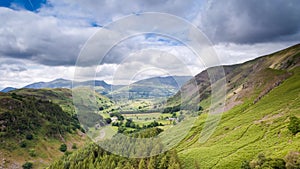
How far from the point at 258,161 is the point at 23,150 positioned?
4145 inches

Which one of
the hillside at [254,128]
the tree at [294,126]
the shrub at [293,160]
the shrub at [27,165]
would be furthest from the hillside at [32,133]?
the shrub at [293,160]

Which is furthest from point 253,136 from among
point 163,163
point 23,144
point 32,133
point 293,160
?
point 32,133

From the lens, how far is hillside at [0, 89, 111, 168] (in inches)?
4232

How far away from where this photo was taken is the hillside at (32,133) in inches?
4232

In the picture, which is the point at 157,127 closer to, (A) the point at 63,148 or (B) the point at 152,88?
(B) the point at 152,88

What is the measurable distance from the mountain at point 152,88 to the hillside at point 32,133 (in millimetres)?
88309

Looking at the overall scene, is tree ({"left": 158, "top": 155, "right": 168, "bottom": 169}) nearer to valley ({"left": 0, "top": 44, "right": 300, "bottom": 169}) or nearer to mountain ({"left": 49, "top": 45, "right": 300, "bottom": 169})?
mountain ({"left": 49, "top": 45, "right": 300, "bottom": 169})

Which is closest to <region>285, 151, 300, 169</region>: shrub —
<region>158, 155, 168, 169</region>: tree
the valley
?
the valley

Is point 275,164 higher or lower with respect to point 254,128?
higher

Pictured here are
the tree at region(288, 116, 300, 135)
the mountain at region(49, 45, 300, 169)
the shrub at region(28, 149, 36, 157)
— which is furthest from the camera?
the shrub at region(28, 149, 36, 157)

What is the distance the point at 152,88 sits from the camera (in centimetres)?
4416

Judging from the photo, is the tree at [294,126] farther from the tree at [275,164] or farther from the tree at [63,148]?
the tree at [63,148]

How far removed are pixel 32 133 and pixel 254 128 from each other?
10809 cm

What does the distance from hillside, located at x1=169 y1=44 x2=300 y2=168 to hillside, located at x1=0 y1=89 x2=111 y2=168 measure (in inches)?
2731
